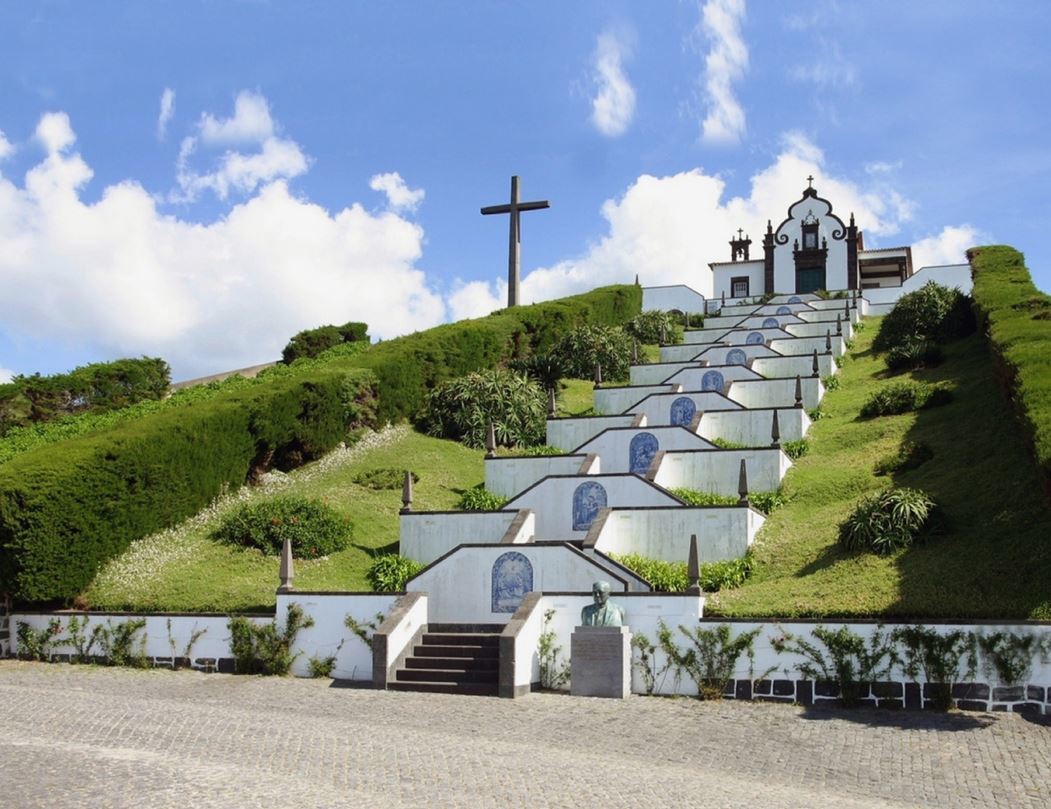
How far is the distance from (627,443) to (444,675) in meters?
11.0

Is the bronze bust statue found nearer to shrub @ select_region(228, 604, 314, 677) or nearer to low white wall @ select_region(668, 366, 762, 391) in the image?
shrub @ select_region(228, 604, 314, 677)

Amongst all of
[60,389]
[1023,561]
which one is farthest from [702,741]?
[60,389]

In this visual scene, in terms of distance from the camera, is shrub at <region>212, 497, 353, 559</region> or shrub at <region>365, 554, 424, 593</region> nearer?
shrub at <region>365, 554, 424, 593</region>

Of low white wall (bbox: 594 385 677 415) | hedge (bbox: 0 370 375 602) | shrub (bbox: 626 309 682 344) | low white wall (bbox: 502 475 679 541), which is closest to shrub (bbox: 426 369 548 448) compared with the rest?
low white wall (bbox: 594 385 677 415)

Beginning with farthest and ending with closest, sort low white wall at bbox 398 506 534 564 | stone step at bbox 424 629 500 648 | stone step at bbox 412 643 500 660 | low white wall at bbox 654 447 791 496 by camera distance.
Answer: low white wall at bbox 654 447 791 496 → low white wall at bbox 398 506 534 564 → stone step at bbox 424 629 500 648 → stone step at bbox 412 643 500 660

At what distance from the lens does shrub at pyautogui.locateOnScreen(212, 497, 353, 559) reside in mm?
22312

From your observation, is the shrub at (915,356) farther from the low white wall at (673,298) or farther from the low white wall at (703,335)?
the low white wall at (673,298)

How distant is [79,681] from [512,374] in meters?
19.1

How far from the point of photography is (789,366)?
37031mm

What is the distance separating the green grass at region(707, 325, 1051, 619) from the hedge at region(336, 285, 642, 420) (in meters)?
12.1

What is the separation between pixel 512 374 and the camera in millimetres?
33875

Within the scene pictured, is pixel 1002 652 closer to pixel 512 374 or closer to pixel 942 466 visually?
pixel 942 466

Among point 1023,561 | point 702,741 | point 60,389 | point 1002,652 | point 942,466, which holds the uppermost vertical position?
point 60,389

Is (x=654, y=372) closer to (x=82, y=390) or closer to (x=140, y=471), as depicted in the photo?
(x=82, y=390)
